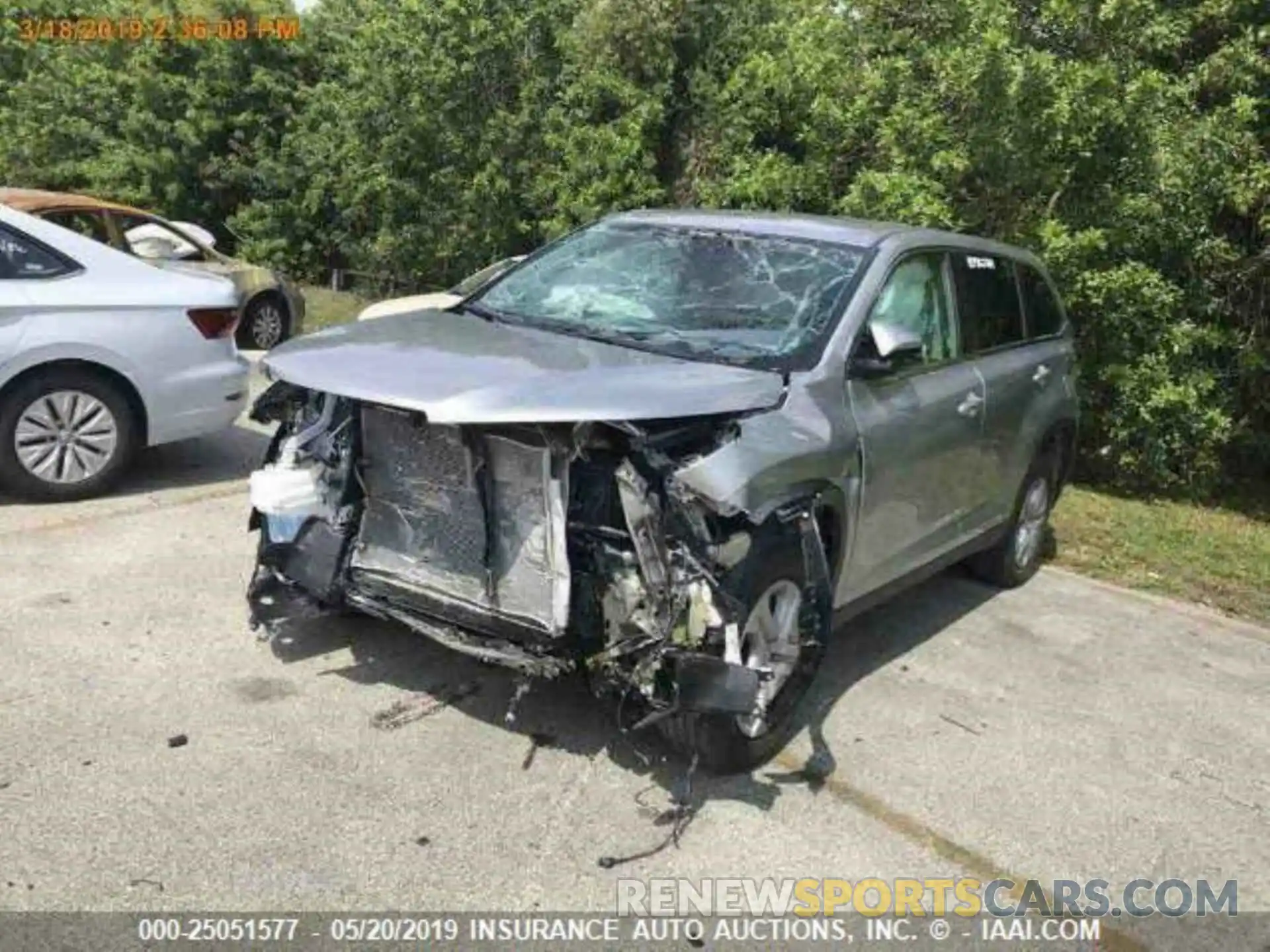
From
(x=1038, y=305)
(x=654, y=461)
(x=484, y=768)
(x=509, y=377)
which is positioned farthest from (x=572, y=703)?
(x=1038, y=305)

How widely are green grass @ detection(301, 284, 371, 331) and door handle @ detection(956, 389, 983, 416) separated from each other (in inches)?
360

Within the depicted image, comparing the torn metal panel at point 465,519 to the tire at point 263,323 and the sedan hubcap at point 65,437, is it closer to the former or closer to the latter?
the sedan hubcap at point 65,437

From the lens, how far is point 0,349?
18.6ft

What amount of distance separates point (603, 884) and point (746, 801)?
26.5 inches

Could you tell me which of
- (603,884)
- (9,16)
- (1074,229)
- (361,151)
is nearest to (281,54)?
(361,151)

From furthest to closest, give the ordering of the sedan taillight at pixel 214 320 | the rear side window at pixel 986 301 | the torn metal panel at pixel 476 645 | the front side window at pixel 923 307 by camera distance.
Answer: the sedan taillight at pixel 214 320
the rear side window at pixel 986 301
the front side window at pixel 923 307
the torn metal panel at pixel 476 645

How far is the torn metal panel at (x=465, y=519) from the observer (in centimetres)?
370

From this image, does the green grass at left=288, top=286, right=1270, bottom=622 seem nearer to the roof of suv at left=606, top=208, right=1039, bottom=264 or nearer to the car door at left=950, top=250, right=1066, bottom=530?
the car door at left=950, top=250, right=1066, bottom=530

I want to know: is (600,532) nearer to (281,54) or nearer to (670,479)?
(670,479)

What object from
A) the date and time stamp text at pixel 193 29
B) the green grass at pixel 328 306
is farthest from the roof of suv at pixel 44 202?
the date and time stamp text at pixel 193 29

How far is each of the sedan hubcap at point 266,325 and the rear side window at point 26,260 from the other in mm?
5362

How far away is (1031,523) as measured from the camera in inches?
247

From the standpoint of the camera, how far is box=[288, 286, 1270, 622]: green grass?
6.68 m

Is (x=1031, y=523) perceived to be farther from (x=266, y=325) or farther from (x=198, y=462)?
(x=266, y=325)
